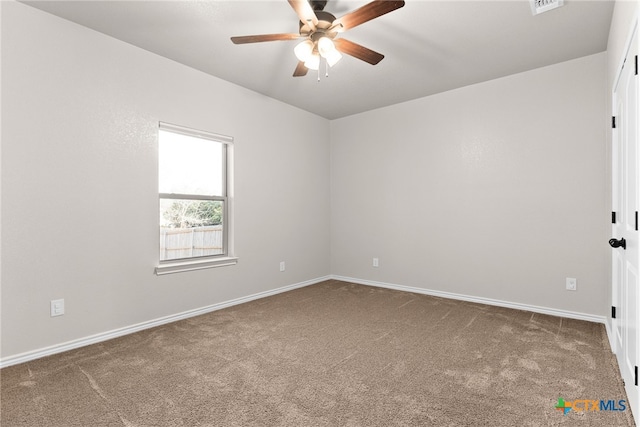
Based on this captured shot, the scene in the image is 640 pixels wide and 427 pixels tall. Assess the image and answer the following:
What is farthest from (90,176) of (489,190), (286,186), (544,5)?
(489,190)

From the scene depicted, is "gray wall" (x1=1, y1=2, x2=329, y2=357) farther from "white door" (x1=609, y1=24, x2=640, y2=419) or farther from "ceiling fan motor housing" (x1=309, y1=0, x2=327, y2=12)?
"white door" (x1=609, y1=24, x2=640, y2=419)

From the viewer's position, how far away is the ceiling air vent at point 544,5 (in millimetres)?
2417

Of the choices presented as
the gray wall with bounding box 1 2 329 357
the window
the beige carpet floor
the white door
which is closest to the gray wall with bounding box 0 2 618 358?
the gray wall with bounding box 1 2 329 357

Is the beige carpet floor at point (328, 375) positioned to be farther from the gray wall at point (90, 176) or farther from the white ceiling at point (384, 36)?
the white ceiling at point (384, 36)

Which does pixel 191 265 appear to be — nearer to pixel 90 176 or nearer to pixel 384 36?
pixel 90 176

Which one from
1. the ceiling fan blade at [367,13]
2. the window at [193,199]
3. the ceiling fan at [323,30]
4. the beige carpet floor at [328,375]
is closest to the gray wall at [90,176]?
the window at [193,199]

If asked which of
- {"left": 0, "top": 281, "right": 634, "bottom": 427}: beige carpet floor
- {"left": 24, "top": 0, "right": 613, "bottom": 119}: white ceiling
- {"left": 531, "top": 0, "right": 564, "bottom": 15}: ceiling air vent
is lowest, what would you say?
{"left": 0, "top": 281, "right": 634, "bottom": 427}: beige carpet floor

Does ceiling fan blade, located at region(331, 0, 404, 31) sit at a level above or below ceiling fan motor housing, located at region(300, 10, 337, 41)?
below

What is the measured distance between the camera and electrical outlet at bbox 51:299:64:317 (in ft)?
8.47

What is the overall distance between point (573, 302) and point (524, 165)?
1.50m

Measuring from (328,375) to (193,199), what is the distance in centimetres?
242

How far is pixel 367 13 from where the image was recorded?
6.70 feet

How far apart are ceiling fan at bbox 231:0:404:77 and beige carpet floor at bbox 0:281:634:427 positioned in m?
2.23

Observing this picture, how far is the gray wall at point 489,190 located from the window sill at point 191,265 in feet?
6.75
